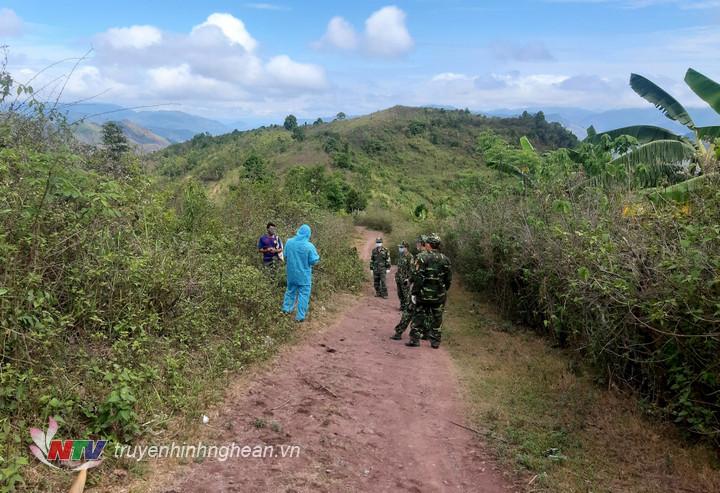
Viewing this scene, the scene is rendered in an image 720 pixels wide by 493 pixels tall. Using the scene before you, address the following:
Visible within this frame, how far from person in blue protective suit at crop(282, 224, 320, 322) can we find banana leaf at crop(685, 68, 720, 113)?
10127mm

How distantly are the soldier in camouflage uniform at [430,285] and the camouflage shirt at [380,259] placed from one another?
14.3ft

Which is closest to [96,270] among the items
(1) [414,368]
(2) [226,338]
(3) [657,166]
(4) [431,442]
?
(2) [226,338]

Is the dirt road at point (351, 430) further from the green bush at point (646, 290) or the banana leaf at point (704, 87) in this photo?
the banana leaf at point (704, 87)

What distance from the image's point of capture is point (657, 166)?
491 inches

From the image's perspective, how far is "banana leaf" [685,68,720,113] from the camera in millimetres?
11438

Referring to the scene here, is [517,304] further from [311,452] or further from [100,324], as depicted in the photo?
[100,324]

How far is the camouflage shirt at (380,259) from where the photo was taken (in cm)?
1231

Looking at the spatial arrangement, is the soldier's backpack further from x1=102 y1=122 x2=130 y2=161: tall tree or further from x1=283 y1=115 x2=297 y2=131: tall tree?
x1=283 y1=115 x2=297 y2=131: tall tree

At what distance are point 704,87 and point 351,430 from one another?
474 inches

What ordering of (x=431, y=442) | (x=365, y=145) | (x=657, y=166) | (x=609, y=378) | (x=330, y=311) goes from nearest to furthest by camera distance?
(x=431, y=442), (x=609, y=378), (x=330, y=311), (x=657, y=166), (x=365, y=145)

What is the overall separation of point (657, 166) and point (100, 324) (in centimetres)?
1292

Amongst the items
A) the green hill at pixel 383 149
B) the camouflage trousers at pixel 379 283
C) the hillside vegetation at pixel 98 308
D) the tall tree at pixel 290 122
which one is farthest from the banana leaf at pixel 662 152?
the tall tree at pixel 290 122

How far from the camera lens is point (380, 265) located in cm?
1252

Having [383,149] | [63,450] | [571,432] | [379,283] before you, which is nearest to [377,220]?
[379,283]
